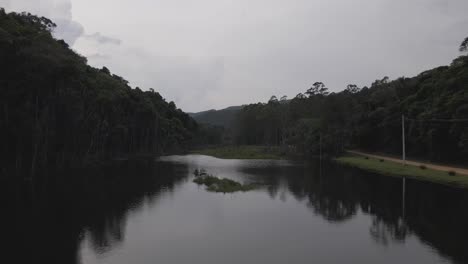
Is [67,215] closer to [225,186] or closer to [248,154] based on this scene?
[225,186]

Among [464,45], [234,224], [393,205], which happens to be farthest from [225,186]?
[464,45]

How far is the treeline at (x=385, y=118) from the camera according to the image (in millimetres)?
42156

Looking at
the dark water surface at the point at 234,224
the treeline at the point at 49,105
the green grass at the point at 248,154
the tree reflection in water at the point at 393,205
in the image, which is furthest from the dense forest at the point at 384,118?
the treeline at the point at 49,105

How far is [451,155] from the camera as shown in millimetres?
43719

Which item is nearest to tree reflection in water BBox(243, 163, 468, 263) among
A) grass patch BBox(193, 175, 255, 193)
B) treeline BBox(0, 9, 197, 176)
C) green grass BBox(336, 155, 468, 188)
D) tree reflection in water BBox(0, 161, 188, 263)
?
green grass BBox(336, 155, 468, 188)

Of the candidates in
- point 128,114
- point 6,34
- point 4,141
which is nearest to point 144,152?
point 128,114

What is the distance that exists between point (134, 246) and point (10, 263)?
4583mm

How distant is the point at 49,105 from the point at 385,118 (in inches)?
1937

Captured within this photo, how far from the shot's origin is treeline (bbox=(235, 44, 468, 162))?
42.2 metres

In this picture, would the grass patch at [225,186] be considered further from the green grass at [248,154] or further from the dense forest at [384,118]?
the green grass at [248,154]

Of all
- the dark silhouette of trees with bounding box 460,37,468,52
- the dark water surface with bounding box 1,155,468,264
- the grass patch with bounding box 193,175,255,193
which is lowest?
→ the dark water surface with bounding box 1,155,468,264

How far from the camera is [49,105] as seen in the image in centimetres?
4506

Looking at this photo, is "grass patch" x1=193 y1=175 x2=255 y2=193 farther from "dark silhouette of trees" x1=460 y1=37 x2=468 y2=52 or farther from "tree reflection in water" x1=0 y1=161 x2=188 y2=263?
"dark silhouette of trees" x1=460 y1=37 x2=468 y2=52

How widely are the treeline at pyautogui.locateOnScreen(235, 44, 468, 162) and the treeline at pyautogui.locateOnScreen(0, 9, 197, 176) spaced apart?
131ft
